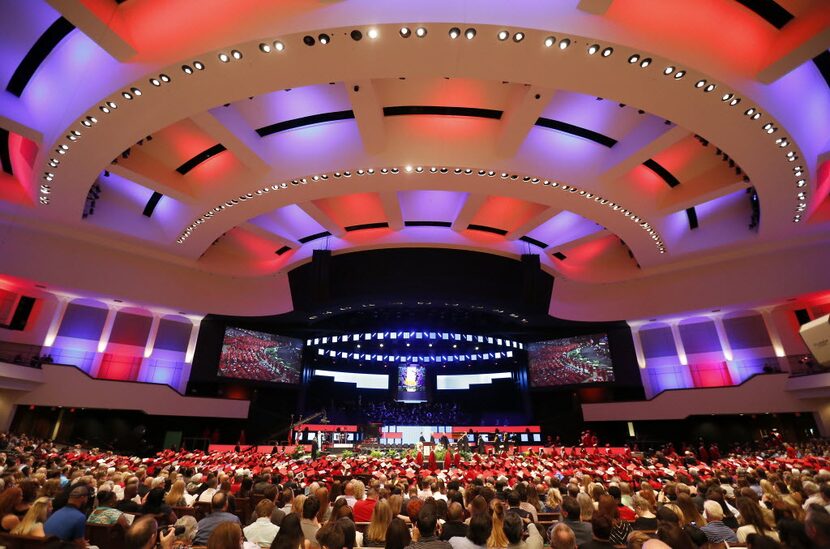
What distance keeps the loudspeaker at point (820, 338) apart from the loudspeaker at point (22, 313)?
2524 cm

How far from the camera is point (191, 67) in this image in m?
8.43

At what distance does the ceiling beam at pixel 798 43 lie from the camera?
729cm

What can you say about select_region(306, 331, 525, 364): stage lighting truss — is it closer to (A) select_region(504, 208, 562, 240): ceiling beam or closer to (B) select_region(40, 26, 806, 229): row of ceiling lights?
(A) select_region(504, 208, 562, 240): ceiling beam

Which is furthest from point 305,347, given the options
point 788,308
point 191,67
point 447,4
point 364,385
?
point 788,308

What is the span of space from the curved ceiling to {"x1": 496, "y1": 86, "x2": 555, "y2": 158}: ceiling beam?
6cm

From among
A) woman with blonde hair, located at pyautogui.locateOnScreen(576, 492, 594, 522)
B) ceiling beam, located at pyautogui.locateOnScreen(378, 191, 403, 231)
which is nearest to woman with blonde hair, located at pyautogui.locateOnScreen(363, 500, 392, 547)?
woman with blonde hair, located at pyautogui.locateOnScreen(576, 492, 594, 522)

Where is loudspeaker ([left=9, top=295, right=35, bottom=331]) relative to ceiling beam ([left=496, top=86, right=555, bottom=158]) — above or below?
below

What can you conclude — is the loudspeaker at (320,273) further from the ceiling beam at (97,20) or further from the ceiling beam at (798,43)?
the ceiling beam at (798,43)

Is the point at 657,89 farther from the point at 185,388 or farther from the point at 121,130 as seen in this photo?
the point at 185,388

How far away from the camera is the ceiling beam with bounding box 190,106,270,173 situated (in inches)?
418

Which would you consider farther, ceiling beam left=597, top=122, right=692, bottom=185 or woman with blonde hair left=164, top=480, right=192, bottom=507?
ceiling beam left=597, top=122, right=692, bottom=185

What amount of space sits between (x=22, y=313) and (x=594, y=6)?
24001mm

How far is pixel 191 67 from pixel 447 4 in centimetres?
550

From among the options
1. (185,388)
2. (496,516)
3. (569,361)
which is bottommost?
(496,516)
